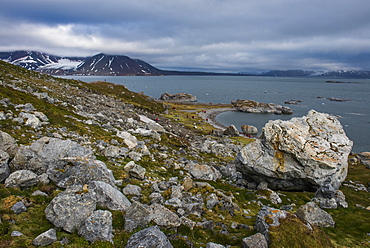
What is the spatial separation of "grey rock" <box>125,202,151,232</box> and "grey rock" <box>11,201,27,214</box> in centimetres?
529

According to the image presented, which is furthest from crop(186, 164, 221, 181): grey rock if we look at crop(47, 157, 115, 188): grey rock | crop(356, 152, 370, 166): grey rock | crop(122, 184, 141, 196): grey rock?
crop(356, 152, 370, 166): grey rock

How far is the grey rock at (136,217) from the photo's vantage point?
1167 centimetres

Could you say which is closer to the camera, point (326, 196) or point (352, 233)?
point (352, 233)

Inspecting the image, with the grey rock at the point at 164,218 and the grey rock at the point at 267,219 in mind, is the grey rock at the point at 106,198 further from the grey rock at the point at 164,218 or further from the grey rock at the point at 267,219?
the grey rock at the point at 267,219

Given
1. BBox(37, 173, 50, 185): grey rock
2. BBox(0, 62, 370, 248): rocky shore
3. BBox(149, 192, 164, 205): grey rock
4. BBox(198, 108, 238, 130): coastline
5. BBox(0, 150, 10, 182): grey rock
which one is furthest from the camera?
BBox(198, 108, 238, 130): coastline

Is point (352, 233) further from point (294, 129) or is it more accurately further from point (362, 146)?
point (362, 146)

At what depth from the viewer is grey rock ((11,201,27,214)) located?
10828mm

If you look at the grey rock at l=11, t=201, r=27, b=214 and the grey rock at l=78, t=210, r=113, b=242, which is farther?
the grey rock at l=11, t=201, r=27, b=214

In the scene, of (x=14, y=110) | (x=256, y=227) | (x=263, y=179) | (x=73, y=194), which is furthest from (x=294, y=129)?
(x=14, y=110)

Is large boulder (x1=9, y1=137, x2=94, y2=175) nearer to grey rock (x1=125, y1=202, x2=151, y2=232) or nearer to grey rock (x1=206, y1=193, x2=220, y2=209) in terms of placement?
grey rock (x1=125, y1=202, x2=151, y2=232)

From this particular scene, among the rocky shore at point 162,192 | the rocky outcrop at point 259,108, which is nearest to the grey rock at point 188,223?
the rocky shore at point 162,192

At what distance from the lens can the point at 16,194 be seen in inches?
482

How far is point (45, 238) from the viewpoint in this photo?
927cm

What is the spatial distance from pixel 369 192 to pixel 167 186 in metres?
29.4
